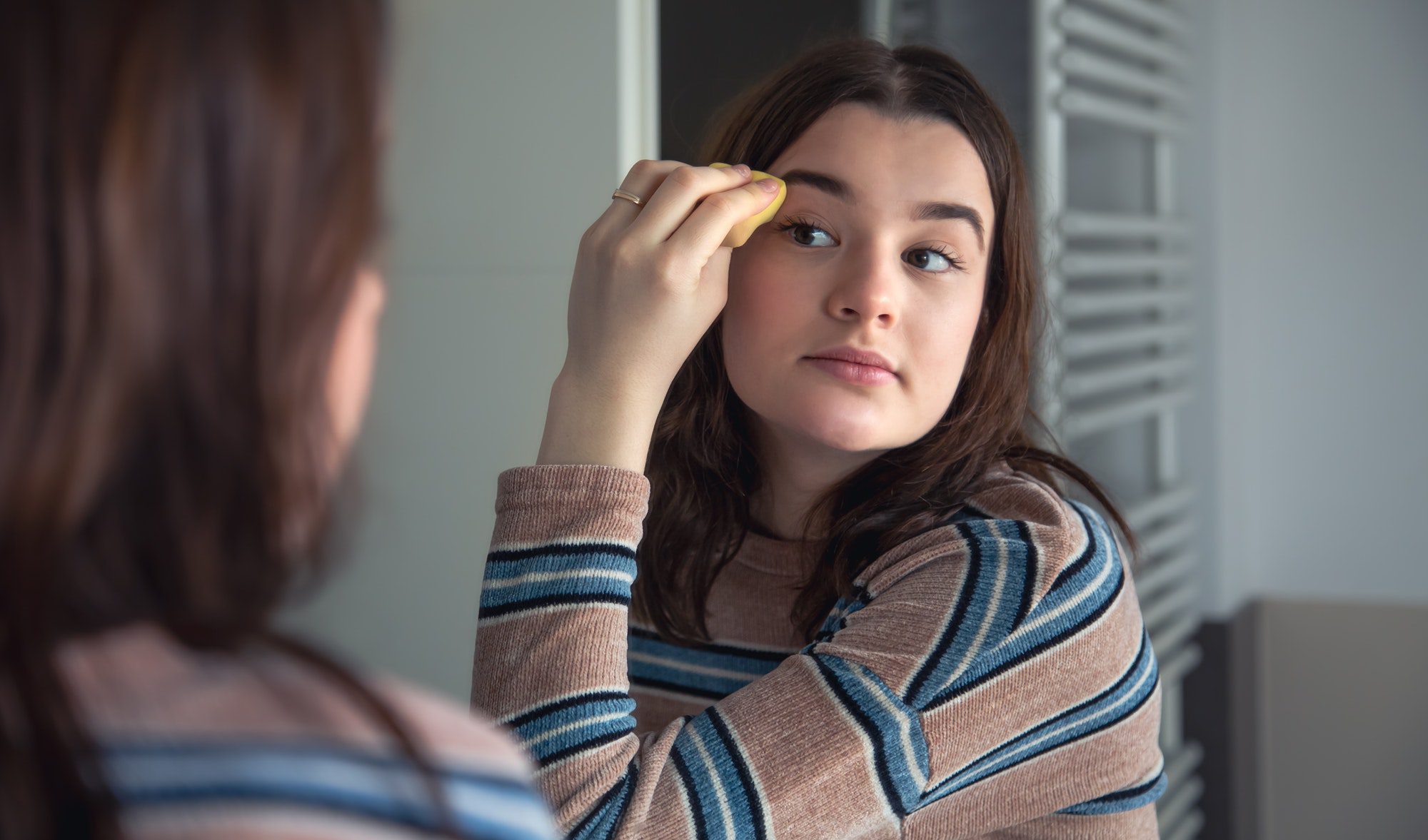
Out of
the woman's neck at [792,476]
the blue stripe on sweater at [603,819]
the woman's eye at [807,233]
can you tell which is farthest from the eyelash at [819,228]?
the blue stripe on sweater at [603,819]

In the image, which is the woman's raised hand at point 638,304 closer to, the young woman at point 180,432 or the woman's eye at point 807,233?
the woman's eye at point 807,233

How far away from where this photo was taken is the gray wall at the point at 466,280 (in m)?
1.16

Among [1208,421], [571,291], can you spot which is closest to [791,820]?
[571,291]

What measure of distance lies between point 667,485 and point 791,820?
15.3 inches

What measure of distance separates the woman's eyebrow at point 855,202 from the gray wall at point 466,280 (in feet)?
1.05

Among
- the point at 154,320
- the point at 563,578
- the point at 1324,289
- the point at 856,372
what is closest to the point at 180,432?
the point at 154,320

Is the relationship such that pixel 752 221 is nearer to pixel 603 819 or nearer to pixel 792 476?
pixel 792 476

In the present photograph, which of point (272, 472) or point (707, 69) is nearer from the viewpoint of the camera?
point (272, 472)

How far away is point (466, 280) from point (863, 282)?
0.54 m

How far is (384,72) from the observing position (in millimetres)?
357

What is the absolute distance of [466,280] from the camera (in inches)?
47.7

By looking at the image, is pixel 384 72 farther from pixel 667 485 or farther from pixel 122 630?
pixel 667 485

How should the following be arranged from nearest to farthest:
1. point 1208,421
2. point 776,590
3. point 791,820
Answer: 1. point 791,820
2. point 776,590
3. point 1208,421

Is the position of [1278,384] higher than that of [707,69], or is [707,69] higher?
[707,69]
